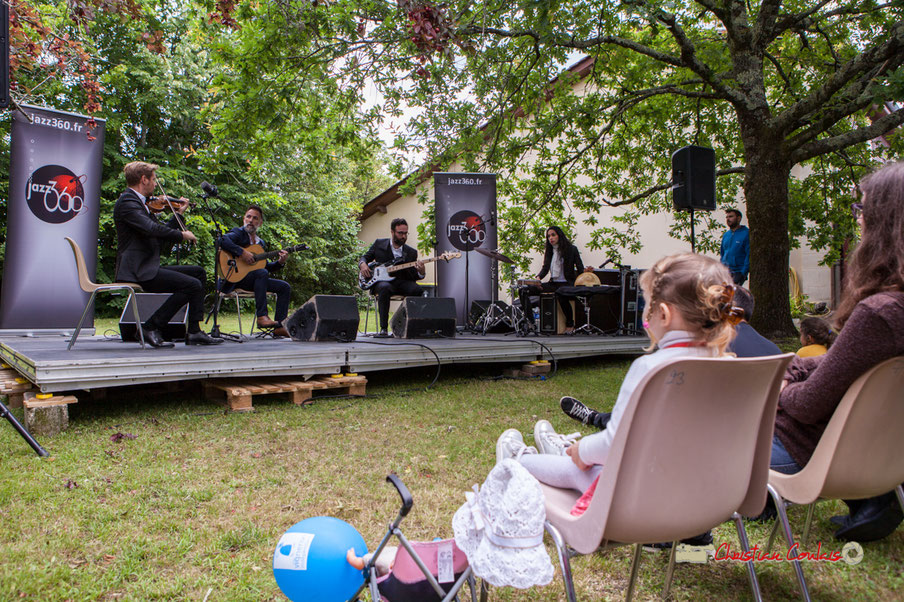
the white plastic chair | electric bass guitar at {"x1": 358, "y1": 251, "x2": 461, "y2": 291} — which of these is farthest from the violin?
the white plastic chair

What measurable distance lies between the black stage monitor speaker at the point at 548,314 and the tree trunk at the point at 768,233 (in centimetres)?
266

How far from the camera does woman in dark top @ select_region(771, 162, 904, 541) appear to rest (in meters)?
1.64

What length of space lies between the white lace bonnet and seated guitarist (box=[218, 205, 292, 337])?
19.4 feet

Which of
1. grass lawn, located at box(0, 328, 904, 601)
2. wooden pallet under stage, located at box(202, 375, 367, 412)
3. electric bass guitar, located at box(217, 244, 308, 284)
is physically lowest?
grass lawn, located at box(0, 328, 904, 601)

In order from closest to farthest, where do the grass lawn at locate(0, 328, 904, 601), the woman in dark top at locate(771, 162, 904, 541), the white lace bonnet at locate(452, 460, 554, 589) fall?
the white lace bonnet at locate(452, 460, 554, 589)
the woman in dark top at locate(771, 162, 904, 541)
the grass lawn at locate(0, 328, 904, 601)

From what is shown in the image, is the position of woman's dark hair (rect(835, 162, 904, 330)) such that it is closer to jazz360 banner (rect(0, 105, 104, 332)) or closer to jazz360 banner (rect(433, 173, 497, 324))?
jazz360 banner (rect(433, 173, 497, 324))

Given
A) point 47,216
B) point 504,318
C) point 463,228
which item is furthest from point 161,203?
point 504,318

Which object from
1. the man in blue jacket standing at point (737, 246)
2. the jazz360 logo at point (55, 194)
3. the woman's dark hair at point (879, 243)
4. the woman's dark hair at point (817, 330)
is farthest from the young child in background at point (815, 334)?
the jazz360 logo at point (55, 194)

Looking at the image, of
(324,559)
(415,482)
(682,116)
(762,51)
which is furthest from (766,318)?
(324,559)

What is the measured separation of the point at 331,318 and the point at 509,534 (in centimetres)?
510

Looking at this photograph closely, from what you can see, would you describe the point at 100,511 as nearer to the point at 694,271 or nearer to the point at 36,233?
the point at 694,271

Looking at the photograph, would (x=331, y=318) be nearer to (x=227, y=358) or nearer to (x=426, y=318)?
(x=426, y=318)

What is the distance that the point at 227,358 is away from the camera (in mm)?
4531

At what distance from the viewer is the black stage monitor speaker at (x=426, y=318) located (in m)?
6.66
